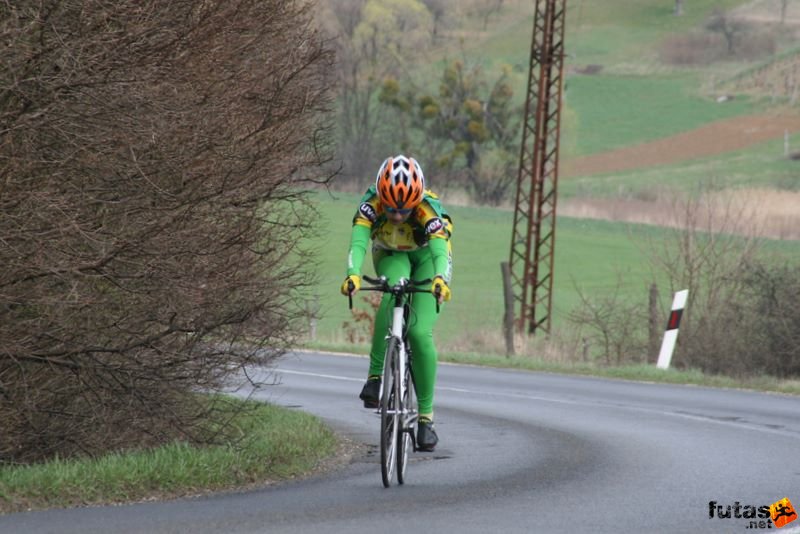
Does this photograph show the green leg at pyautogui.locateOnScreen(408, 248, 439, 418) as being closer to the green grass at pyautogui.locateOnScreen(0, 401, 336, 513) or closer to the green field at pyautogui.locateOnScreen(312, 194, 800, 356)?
the green grass at pyautogui.locateOnScreen(0, 401, 336, 513)

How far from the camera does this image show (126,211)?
1046 cm

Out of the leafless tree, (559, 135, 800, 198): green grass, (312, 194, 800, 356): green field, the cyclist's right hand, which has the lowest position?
the cyclist's right hand

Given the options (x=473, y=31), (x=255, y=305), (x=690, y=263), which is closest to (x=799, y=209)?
(x=690, y=263)

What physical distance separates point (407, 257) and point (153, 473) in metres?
2.33

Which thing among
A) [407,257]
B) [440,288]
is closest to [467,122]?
[407,257]

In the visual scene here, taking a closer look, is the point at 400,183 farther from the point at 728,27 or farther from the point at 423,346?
the point at 728,27

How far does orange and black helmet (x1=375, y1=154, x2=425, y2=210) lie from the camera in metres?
10.5

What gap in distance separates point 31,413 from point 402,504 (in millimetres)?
2640

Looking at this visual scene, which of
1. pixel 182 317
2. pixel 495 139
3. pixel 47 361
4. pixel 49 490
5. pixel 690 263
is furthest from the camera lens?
pixel 495 139

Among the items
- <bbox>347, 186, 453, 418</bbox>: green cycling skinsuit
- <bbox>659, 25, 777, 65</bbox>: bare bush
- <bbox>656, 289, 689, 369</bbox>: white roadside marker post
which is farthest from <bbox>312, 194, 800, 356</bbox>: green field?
<bbox>659, 25, 777, 65</bbox>: bare bush

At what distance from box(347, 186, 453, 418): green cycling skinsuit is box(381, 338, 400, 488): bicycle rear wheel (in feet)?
1.08

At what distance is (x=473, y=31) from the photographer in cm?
18712

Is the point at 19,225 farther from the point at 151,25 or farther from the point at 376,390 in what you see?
the point at 376,390

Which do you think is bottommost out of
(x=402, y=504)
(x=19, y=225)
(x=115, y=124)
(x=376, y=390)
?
(x=402, y=504)
